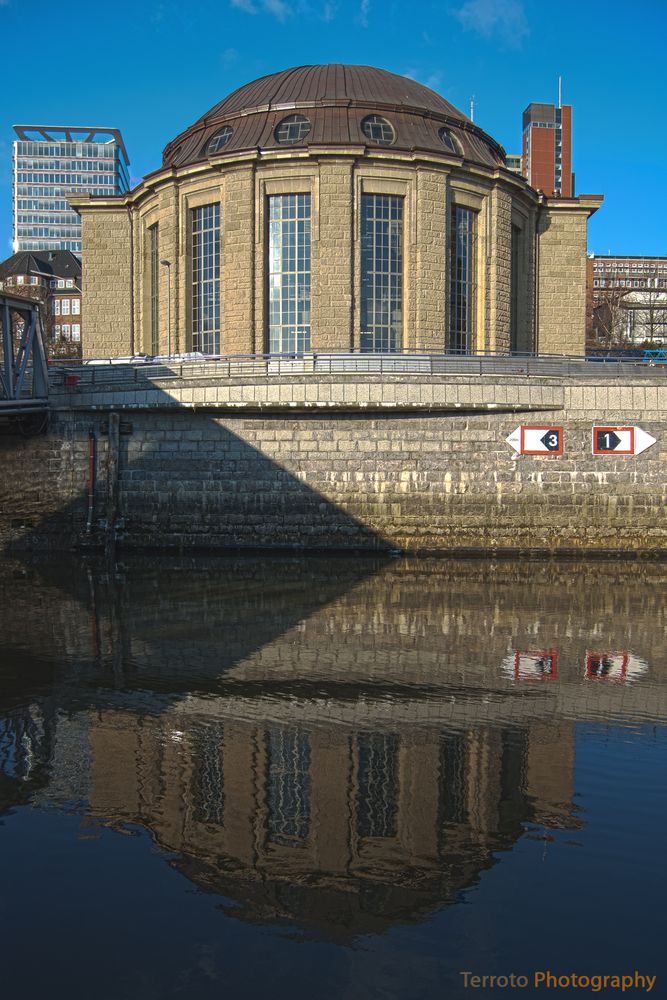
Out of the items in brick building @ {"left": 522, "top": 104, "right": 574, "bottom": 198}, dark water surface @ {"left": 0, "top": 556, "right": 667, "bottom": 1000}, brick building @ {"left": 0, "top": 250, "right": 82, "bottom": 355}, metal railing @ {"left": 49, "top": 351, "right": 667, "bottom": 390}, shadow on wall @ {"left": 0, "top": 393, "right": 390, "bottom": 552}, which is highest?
brick building @ {"left": 522, "top": 104, "right": 574, "bottom": 198}

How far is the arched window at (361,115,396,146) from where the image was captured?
38969mm

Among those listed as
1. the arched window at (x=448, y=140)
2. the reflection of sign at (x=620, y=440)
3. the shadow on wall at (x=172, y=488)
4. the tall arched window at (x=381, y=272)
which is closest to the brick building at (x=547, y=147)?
the arched window at (x=448, y=140)

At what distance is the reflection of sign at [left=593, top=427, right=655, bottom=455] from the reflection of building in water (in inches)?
752

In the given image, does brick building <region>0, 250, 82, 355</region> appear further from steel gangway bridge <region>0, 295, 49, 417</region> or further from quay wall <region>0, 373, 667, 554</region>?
quay wall <region>0, 373, 667, 554</region>

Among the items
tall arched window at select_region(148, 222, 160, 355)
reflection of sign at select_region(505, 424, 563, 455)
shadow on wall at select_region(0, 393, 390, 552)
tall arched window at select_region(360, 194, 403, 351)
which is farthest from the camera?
tall arched window at select_region(148, 222, 160, 355)

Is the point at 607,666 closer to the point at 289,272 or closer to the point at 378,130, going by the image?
the point at 289,272

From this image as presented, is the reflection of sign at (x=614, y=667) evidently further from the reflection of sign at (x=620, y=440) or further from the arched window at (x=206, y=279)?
the arched window at (x=206, y=279)

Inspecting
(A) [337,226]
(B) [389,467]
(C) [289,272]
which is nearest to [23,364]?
(B) [389,467]

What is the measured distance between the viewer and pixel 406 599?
68.5 ft

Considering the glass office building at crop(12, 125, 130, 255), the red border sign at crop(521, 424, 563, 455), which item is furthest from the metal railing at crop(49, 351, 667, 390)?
the glass office building at crop(12, 125, 130, 255)

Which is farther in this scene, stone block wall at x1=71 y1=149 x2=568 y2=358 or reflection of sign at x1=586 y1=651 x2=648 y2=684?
stone block wall at x1=71 y1=149 x2=568 y2=358

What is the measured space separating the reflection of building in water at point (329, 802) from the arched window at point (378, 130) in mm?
33129

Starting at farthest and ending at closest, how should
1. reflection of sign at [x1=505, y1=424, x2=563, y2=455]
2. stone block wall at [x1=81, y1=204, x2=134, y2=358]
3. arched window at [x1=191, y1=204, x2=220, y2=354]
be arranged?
stone block wall at [x1=81, y1=204, x2=134, y2=358]
arched window at [x1=191, y1=204, x2=220, y2=354]
reflection of sign at [x1=505, y1=424, x2=563, y2=455]

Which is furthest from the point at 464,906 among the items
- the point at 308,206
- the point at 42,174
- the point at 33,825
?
the point at 42,174
